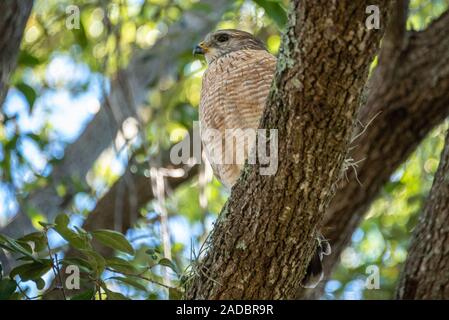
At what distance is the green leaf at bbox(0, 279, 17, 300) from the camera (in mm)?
3006

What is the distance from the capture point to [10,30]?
3.48 m

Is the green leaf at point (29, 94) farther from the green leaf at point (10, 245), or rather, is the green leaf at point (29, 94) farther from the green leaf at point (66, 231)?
the green leaf at point (10, 245)

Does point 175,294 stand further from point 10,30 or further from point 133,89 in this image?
point 133,89

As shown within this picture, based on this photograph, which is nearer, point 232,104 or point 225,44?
point 232,104

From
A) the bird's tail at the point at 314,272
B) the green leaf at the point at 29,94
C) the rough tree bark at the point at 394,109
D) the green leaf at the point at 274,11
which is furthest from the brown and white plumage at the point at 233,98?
the green leaf at the point at 29,94

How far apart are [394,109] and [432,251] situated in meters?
0.98

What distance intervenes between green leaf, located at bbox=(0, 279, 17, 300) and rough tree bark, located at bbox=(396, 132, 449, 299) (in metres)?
1.87

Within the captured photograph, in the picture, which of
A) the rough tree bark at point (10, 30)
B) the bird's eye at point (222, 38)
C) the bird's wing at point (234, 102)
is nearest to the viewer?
the rough tree bark at point (10, 30)

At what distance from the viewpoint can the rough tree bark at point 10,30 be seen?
346 centimetres

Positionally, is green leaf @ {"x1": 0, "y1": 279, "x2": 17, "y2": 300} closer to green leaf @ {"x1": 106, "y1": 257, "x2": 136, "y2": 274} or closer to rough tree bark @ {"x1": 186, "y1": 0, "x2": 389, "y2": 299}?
green leaf @ {"x1": 106, "y1": 257, "x2": 136, "y2": 274}

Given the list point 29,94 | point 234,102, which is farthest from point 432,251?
point 29,94

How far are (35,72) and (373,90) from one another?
2934 mm

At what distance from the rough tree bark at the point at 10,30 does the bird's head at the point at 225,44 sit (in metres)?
1.24
